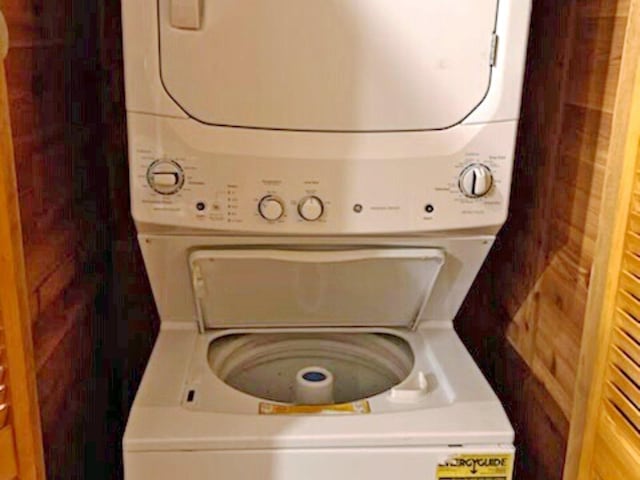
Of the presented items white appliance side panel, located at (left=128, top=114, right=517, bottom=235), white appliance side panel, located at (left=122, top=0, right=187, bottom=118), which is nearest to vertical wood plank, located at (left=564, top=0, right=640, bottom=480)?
white appliance side panel, located at (left=128, top=114, right=517, bottom=235)

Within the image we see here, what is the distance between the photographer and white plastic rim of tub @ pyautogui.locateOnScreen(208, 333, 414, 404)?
60.4 inches

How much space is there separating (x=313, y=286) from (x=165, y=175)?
0.38 meters

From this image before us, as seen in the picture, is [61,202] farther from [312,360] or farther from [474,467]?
[474,467]

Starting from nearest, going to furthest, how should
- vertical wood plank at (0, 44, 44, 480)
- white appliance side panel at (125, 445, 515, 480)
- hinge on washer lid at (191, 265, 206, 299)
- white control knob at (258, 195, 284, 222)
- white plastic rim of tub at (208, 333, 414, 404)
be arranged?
vertical wood plank at (0, 44, 44, 480) → white appliance side panel at (125, 445, 515, 480) → white control knob at (258, 195, 284, 222) → hinge on washer lid at (191, 265, 206, 299) → white plastic rim of tub at (208, 333, 414, 404)

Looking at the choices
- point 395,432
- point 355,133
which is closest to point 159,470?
point 395,432

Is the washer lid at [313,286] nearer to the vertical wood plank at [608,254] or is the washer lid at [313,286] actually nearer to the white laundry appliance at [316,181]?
the white laundry appliance at [316,181]

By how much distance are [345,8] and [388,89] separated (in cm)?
15

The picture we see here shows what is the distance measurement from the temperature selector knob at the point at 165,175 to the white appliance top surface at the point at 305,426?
36cm

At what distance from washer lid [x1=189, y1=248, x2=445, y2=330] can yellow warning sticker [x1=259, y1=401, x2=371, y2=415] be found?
0.25 m

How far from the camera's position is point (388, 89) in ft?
4.04

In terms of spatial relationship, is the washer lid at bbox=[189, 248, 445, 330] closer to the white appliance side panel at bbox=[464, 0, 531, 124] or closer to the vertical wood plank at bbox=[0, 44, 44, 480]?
the white appliance side panel at bbox=[464, 0, 531, 124]

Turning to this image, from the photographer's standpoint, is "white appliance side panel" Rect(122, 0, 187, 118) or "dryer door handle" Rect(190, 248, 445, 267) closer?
"white appliance side panel" Rect(122, 0, 187, 118)

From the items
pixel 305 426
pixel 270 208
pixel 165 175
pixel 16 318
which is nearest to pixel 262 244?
pixel 270 208

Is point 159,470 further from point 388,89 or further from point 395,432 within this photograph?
point 388,89
